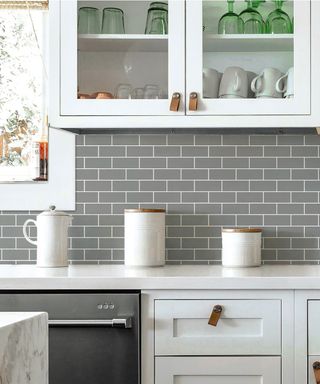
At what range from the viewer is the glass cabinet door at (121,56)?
2.66 metres

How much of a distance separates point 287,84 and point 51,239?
107cm

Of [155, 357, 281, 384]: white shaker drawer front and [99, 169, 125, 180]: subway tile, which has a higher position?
[99, 169, 125, 180]: subway tile

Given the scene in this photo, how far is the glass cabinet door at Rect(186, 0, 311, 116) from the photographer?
Result: 264 cm

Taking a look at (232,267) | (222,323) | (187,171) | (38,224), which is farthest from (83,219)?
(222,323)

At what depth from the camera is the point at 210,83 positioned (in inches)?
105

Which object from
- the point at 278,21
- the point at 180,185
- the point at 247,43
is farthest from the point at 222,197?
the point at 278,21

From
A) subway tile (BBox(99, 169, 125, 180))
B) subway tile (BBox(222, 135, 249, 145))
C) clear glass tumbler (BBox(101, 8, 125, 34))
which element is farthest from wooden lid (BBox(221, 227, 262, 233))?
clear glass tumbler (BBox(101, 8, 125, 34))

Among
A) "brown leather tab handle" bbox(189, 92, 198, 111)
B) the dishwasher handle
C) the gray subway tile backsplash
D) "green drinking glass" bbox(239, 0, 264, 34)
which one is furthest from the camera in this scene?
the gray subway tile backsplash

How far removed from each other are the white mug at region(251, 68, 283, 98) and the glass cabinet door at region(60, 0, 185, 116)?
282mm

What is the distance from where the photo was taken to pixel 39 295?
2.36m

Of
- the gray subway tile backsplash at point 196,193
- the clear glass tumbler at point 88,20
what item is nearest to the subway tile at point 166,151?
the gray subway tile backsplash at point 196,193

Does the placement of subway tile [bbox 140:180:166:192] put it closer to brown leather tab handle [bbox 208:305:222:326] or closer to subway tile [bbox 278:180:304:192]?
subway tile [bbox 278:180:304:192]

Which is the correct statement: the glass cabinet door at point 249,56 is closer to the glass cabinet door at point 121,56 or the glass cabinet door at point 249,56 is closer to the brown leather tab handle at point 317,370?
the glass cabinet door at point 121,56

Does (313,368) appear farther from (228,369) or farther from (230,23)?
(230,23)
